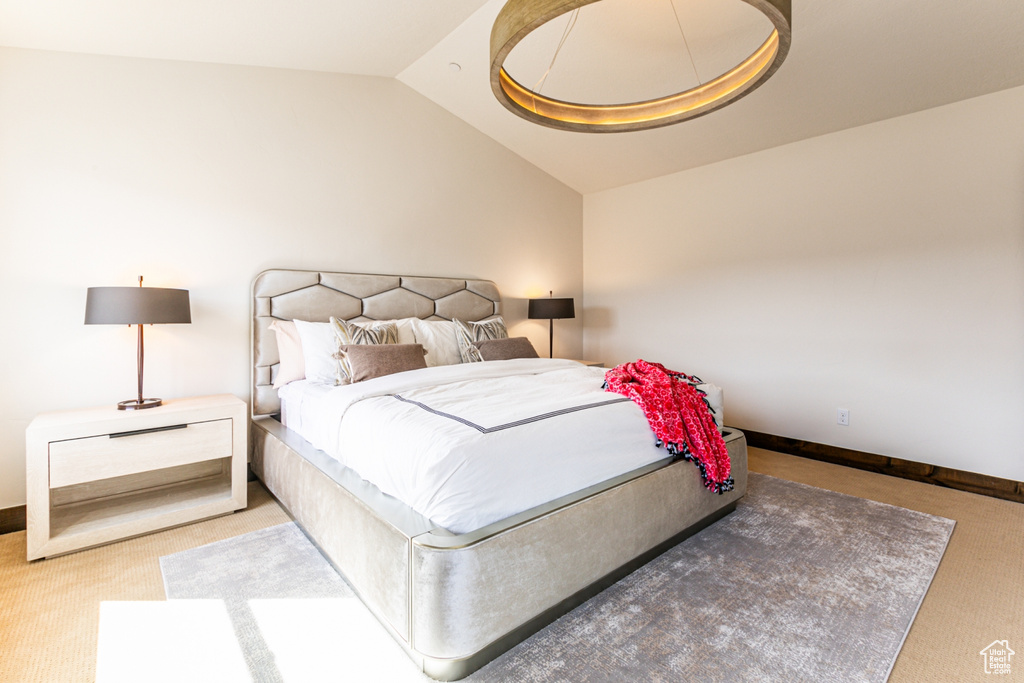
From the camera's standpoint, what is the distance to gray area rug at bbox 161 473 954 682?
1.48 metres

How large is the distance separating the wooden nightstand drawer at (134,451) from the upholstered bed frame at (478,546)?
0.93 feet

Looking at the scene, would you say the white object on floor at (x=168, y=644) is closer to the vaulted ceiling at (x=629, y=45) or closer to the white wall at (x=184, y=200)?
the white wall at (x=184, y=200)

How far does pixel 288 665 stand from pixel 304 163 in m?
2.96

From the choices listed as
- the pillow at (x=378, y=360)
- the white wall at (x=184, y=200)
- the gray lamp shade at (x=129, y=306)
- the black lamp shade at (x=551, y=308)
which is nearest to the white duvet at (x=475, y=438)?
the pillow at (x=378, y=360)

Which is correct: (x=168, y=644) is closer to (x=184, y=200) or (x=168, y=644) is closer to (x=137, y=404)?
(x=137, y=404)

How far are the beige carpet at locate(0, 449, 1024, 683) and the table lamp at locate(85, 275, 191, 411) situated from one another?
732mm

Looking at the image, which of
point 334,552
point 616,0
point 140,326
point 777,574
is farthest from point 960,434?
point 140,326

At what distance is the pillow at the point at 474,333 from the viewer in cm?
352

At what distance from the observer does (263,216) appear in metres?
3.10

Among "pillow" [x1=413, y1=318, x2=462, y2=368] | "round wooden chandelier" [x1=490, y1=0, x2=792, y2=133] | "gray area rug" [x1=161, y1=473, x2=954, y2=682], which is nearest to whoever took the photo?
"gray area rug" [x1=161, y1=473, x2=954, y2=682]

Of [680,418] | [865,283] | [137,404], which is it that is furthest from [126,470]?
[865,283]

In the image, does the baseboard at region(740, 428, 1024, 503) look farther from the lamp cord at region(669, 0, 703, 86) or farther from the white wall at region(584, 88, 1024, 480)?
the lamp cord at region(669, 0, 703, 86)

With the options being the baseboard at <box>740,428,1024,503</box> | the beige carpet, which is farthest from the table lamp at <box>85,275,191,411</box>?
the baseboard at <box>740,428,1024,503</box>

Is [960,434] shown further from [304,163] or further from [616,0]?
[304,163]
